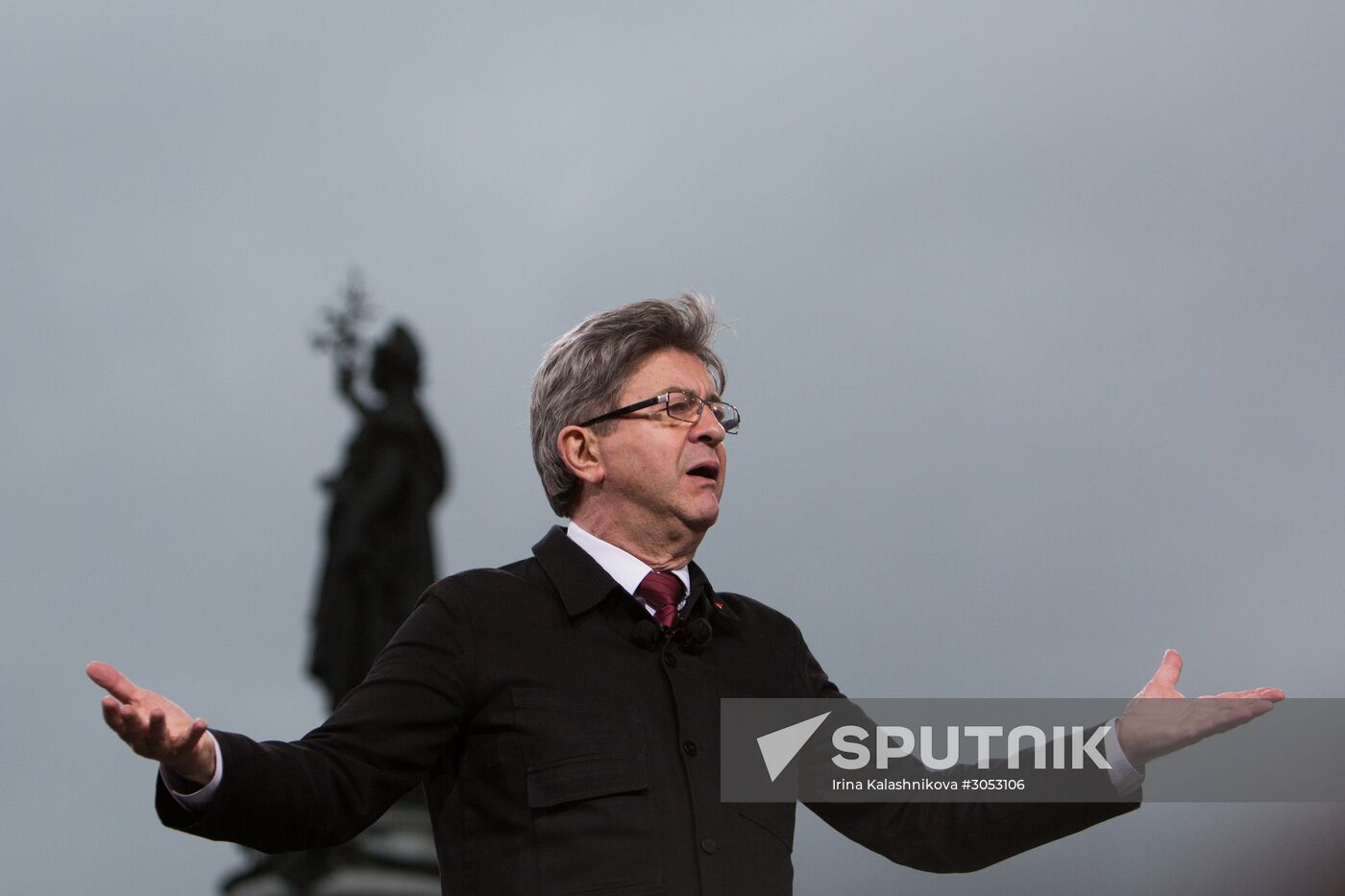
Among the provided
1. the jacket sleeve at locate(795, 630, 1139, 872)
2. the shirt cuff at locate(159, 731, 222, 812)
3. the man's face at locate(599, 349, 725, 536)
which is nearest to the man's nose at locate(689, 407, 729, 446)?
the man's face at locate(599, 349, 725, 536)

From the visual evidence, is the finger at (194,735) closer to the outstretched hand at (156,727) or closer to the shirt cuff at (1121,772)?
the outstretched hand at (156,727)

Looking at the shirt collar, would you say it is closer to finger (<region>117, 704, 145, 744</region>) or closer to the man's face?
the man's face

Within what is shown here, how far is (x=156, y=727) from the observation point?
8.50 feet

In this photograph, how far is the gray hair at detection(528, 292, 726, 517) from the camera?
11.4 ft

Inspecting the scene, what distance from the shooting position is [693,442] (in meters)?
3.42

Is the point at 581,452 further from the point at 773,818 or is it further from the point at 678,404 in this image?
the point at 773,818

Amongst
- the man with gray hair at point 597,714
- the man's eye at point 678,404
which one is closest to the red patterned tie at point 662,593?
the man with gray hair at point 597,714

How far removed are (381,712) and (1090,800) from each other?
1.31 m

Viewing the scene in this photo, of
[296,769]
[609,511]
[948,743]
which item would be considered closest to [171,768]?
[296,769]

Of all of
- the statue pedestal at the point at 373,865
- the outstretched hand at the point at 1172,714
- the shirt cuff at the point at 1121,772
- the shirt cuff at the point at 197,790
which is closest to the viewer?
the shirt cuff at the point at 197,790

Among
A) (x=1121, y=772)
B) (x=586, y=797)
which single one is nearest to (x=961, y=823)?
(x=1121, y=772)

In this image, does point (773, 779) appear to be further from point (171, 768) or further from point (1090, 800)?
point (171, 768)

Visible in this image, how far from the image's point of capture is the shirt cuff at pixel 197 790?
2.71 meters

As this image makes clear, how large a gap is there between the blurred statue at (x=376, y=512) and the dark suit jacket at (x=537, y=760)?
38.0 ft
